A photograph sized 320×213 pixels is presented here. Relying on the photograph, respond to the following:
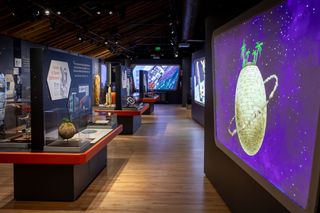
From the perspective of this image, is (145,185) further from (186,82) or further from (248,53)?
(186,82)

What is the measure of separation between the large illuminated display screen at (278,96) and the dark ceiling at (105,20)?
547mm

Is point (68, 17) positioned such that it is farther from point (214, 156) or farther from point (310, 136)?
point (310, 136)

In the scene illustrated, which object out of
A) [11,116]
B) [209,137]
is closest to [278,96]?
[209,137]

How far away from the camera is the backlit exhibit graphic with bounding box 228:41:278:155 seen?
3.29 m

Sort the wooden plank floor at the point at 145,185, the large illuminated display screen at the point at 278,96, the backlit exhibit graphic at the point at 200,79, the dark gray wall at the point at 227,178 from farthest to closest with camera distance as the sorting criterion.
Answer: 1. the backlit exhibit graphic at the point at 200,79
2. the wooden plank floor at the point at 145,185
3. the dark gray wall at the point at 227,178
4. the large illuminated display screen at the point at 278,96

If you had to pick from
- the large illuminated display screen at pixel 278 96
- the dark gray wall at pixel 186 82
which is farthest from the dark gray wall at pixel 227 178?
the dark gray wall at pixel 186 82

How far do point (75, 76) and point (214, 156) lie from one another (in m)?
2.24

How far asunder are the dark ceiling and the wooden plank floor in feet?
7.64

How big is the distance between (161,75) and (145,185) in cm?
2020

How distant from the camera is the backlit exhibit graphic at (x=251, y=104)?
Result: 10.8ft

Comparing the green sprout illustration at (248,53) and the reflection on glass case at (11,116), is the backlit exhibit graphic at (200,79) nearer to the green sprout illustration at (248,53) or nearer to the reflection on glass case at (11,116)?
the reflection on glass case at (11,116)

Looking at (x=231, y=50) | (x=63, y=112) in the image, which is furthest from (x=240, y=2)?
(x=63, y=112)

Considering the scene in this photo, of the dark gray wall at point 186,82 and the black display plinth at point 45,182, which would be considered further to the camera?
the dark gray wall at point 186,82

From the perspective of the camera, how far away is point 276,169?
2.90m
